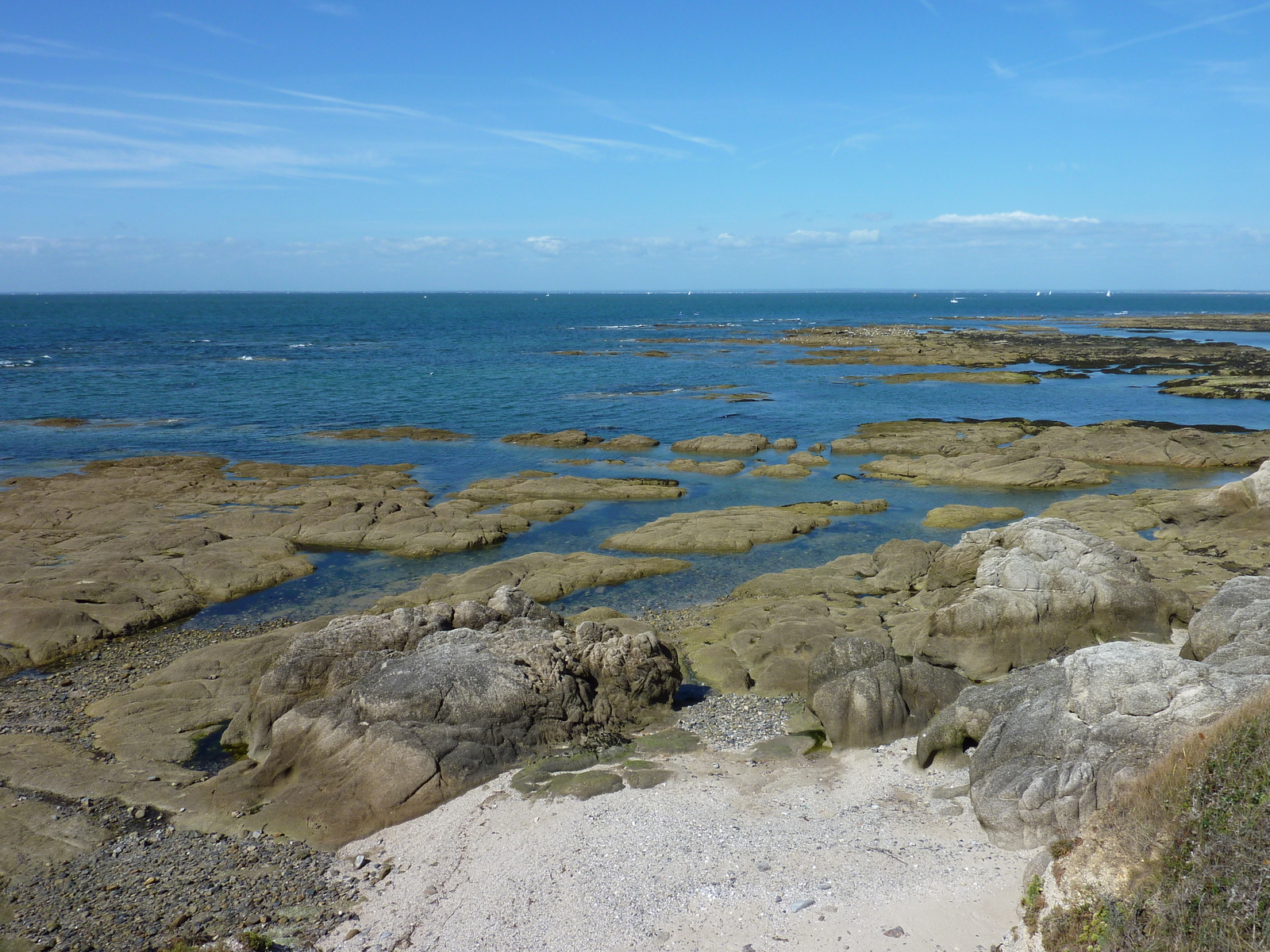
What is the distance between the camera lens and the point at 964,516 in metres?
32.2

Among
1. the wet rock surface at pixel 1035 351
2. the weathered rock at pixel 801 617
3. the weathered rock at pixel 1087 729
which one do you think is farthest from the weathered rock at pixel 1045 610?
the wet rock surface at pixel 1035 351

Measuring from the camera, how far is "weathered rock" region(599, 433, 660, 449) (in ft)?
156

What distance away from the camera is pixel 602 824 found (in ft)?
43.0

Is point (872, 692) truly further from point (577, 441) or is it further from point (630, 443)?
point (577, 441)

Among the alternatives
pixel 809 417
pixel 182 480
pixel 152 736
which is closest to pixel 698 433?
pixel 809 417

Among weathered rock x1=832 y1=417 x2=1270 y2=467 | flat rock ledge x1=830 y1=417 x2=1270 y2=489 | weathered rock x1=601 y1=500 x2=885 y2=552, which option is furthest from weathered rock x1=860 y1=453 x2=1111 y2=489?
→ weathered rock x1=601 y1=500 x2=885 y2=552

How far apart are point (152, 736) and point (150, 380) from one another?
64.8 meters

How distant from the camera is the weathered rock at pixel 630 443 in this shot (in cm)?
4756

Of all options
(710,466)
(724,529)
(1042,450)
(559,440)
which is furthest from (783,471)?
(559,440)

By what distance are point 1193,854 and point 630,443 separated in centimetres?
4028

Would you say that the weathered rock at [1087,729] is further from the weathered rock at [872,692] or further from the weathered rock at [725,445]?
the weathered rock at [725,445]

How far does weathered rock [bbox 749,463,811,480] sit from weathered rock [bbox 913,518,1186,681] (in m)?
20.1

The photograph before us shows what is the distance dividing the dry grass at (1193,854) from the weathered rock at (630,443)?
38.0 metres

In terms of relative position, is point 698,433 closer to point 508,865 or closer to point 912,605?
point 912,605
